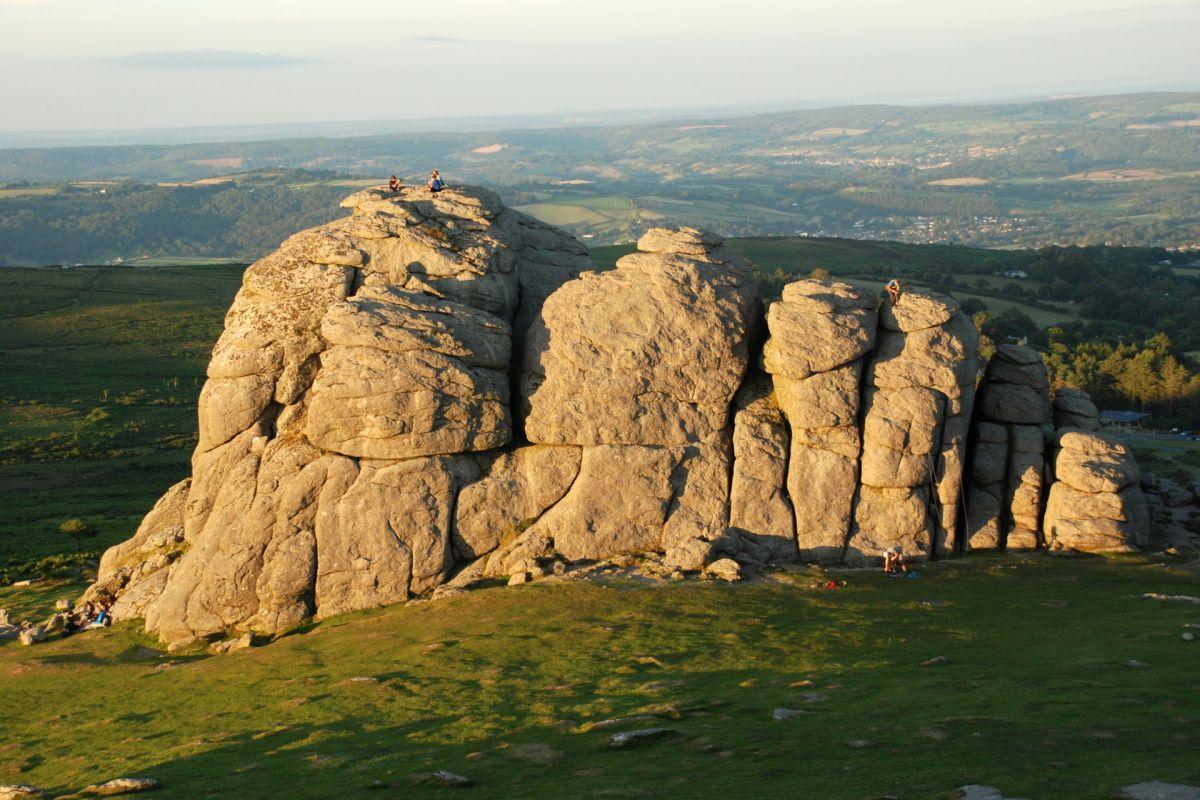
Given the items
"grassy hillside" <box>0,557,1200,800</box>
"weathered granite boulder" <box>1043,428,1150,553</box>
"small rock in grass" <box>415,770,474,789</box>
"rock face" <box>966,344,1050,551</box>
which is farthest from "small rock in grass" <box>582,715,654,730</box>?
"weathered granite boulder" <box>1043,428,1150,553</box>

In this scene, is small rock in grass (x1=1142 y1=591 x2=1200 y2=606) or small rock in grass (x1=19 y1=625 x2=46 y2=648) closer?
small rock in grass (x1=1142 y1=591 x2=1200 y2=606)

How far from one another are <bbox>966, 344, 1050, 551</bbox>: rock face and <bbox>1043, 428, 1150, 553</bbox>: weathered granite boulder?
3.22ft

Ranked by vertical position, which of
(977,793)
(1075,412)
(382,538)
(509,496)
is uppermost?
(1075,412)

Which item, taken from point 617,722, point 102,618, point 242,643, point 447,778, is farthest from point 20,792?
point 102,618

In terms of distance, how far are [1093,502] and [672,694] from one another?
27.9 metres

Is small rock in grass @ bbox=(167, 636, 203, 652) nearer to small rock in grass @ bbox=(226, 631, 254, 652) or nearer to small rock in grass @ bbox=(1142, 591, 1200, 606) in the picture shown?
small rock in grass @ bbox=(226, 631, 254, 652)

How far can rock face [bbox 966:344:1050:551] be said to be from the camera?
52094 mm

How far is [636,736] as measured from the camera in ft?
95.6

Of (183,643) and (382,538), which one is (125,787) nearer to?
(183,643)

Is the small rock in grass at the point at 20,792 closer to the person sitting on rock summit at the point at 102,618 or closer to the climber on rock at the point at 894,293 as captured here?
the person sitting on rock summit at the point at 102,618

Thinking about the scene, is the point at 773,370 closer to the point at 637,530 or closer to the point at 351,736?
the point at 637,530

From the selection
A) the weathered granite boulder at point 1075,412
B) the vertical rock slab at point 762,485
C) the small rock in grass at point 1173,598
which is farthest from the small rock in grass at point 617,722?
the weathered granite boulder at point 1075,412

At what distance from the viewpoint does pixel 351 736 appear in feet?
106

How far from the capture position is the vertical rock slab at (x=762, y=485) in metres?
49.7
